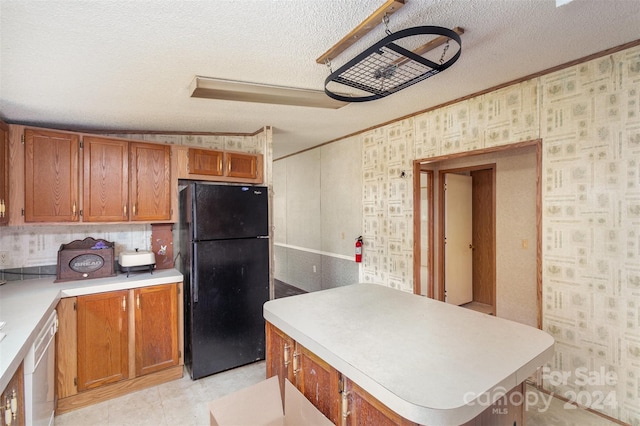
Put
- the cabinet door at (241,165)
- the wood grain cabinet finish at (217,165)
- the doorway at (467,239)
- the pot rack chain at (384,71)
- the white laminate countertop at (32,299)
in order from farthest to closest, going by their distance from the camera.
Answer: the doorway at (467,239) < the cabinet door at (241,165) < the wood grain cabinet finish at (217,165) < the pot rack chain at (384,71) < the white laminate countertop at (32,299)

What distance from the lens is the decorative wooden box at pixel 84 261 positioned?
8.68 ft

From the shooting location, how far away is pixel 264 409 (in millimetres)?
1343

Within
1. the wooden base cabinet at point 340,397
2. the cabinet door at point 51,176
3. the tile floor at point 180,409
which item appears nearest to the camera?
the wooden base cabinet at point 340,397

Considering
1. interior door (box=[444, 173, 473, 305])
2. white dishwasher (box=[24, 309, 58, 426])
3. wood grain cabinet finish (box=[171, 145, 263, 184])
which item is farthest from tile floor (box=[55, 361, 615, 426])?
interior door (box=[444, 173, 473, 305])

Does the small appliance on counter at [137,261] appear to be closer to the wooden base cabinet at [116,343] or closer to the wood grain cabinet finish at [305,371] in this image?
the wooden base cabinet at [116,343]

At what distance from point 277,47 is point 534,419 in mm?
2945

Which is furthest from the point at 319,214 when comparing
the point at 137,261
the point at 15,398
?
the point at 15,398

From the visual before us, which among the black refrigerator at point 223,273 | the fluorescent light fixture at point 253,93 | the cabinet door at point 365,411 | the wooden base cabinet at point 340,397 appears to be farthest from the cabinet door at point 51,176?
the cabinet door at point 365,411

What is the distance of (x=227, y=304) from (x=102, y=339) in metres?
0.98

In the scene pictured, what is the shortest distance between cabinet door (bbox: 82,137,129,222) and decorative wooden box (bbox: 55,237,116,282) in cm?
27

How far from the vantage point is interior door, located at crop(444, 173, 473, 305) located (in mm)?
4363

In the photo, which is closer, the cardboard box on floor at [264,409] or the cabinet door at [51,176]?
the cardboard box on floor at [264,409]

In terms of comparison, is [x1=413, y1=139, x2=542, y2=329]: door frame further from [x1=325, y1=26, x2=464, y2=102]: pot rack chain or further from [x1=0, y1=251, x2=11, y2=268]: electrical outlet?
[x1=0, y1=251, x2=11, y2=268]: electrical outlet

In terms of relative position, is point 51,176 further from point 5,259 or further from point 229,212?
point 229,212
